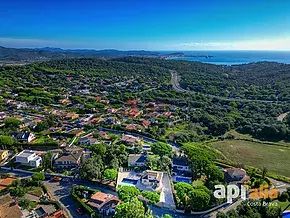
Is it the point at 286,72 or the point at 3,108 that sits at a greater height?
the point at 286,72

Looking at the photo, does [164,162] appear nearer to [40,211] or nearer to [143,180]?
[143,180]

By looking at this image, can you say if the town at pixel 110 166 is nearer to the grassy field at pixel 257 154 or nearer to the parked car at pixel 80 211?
the parked car at pixel 80 211

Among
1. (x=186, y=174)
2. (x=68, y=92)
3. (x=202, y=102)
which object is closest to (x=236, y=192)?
(x=186, y=174)

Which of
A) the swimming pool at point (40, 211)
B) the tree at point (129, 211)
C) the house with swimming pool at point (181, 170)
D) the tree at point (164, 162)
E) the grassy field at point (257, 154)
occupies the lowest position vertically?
the grassy field at point (257, 154)

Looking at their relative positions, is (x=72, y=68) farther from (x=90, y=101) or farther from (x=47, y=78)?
(x=90, y=101)

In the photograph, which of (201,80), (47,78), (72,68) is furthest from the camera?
(72,68)

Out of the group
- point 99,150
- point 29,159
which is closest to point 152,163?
point 99,150

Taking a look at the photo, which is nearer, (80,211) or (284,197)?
(80,211)

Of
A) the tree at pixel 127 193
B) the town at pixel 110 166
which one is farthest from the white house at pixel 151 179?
the tree at pixel 127 193
